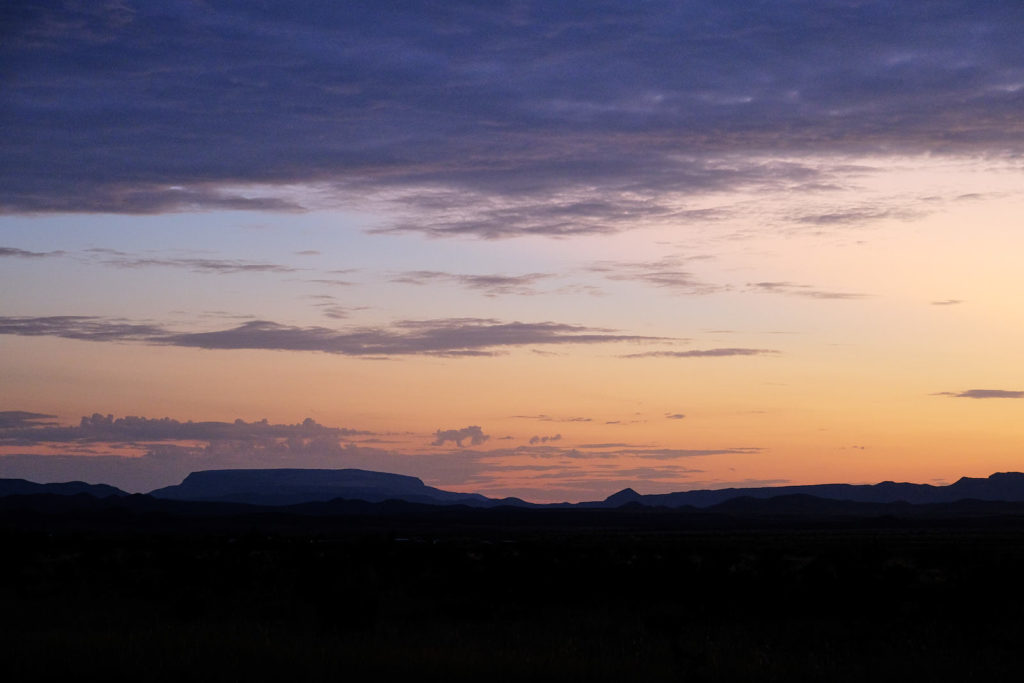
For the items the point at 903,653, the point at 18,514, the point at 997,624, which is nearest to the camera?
the point at 903,653

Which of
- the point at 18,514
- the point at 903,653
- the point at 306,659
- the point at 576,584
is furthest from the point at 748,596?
the point at 18,514

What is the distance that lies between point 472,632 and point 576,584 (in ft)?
32.1

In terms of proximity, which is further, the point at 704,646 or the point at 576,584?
the point at 576,584

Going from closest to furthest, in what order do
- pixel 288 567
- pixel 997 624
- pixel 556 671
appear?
pixel 556 671 < pixel 997 624 < pixel 288 567

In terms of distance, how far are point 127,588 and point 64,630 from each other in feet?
31.8

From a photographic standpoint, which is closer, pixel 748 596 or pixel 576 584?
pixel 748 596

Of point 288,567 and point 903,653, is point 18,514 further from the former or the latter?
point 903,653

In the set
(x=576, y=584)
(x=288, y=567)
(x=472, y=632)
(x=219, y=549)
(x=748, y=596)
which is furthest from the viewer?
(x=219, y=549)

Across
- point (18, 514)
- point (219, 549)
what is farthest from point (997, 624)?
point (18, 514)

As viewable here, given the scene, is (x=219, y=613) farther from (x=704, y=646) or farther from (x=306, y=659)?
(x=704, y=646)

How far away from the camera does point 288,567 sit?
3184cm

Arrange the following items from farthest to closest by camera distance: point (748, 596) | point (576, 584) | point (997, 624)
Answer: point (576, 584) → point (748, 596) → point (997, 624)

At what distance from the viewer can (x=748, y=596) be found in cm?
2422

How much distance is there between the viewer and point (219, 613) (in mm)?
19594
